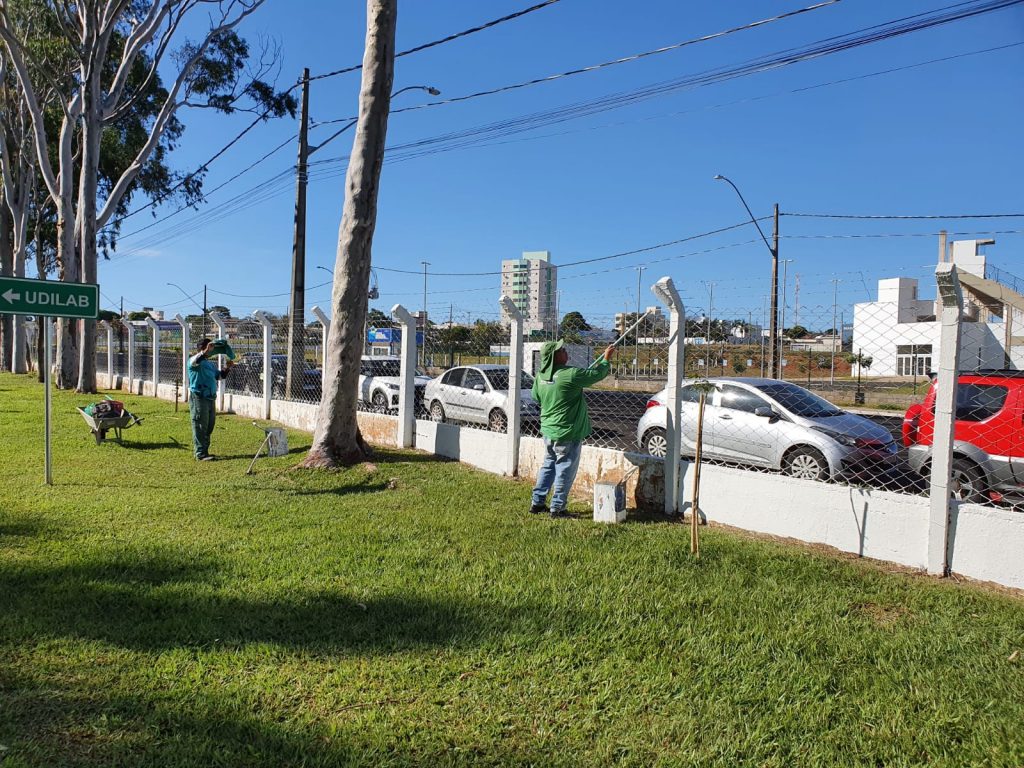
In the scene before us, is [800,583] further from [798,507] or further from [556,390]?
[556,390]

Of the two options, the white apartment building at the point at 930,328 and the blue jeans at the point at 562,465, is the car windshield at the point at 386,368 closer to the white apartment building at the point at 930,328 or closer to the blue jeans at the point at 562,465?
the blue jeans at the point at 562,465

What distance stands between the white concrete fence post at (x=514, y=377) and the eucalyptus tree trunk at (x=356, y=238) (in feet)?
6.51

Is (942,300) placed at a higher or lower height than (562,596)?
higher

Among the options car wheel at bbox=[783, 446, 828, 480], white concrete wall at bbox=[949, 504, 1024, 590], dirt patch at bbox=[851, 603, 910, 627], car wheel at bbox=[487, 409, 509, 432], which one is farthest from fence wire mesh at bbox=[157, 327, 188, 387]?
white concrete wall at bbox=[949, 504, 1024, 590]

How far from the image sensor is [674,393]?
6.49m

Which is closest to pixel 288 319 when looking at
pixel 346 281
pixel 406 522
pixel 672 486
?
pixel 346 281

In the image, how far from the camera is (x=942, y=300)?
4.87m

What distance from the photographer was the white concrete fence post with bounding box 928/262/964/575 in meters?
4.75

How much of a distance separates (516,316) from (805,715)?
5596mm

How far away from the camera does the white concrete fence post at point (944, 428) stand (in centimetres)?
475

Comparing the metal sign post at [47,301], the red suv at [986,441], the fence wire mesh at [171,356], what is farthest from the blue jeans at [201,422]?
the fence wire mesh at [171,356]

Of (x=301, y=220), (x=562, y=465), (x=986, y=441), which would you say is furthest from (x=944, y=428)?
(x=301, y=220)

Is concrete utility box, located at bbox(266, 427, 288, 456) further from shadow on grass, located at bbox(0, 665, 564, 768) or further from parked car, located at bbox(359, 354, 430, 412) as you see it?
shadow on grass, located at bbox(0, 665, 564, 768)

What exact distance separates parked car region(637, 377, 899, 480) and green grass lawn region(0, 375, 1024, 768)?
130 inches
